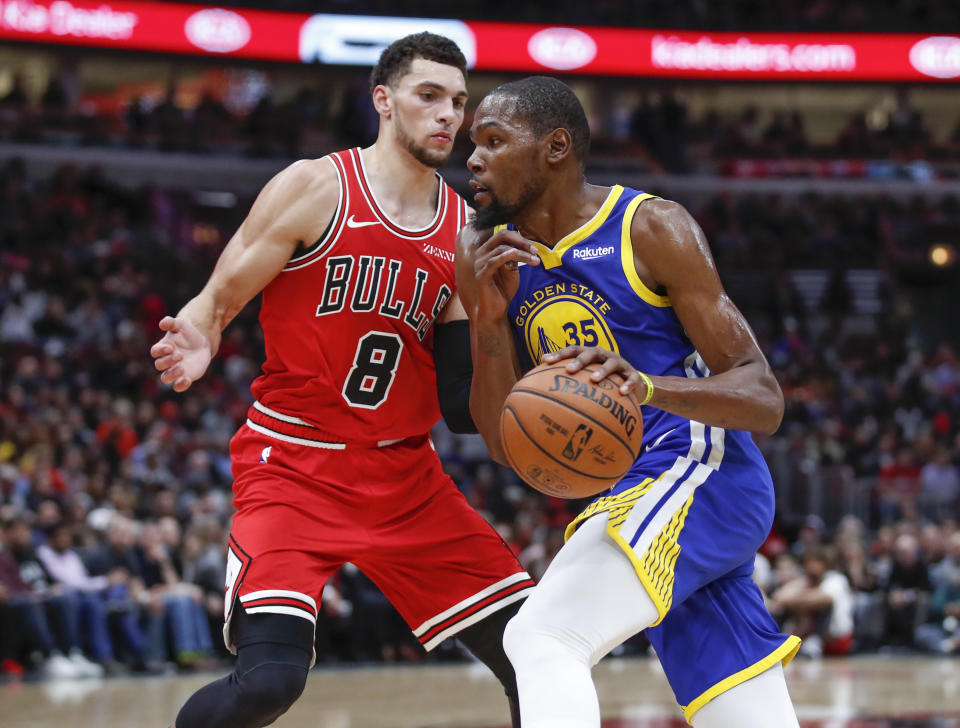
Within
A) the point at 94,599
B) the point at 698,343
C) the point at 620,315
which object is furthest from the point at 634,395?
the point at 94,599

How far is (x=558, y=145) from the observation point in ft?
11.4

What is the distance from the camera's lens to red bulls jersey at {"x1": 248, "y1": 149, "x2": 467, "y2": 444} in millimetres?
4105

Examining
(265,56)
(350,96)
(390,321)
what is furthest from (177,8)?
(390,321)

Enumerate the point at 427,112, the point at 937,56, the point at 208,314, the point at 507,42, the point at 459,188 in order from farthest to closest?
1. the point at 937,56
2. the point at 507,42
3. the point at 459,188
4. the point at 427,112
5. the point at 208,314

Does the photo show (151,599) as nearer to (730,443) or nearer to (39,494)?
(39,494)

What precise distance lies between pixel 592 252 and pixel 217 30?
1822cm

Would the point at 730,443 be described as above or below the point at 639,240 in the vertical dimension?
below

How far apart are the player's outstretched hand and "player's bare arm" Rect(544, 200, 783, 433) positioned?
130 cm

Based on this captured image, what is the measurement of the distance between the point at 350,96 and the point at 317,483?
18571 mm

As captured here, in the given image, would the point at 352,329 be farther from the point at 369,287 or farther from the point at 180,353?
the point at 180,353

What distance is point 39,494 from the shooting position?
1042 cm

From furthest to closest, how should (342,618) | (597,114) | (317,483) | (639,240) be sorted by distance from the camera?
1. (597,114)
2. (342,618)
3. (317,483)
4. (639,240)

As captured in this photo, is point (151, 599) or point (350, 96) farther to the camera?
point (350, 96)

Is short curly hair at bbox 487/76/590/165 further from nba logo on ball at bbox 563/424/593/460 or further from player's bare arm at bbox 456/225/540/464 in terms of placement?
nba logo on ball at bbox 563/424/593/460
